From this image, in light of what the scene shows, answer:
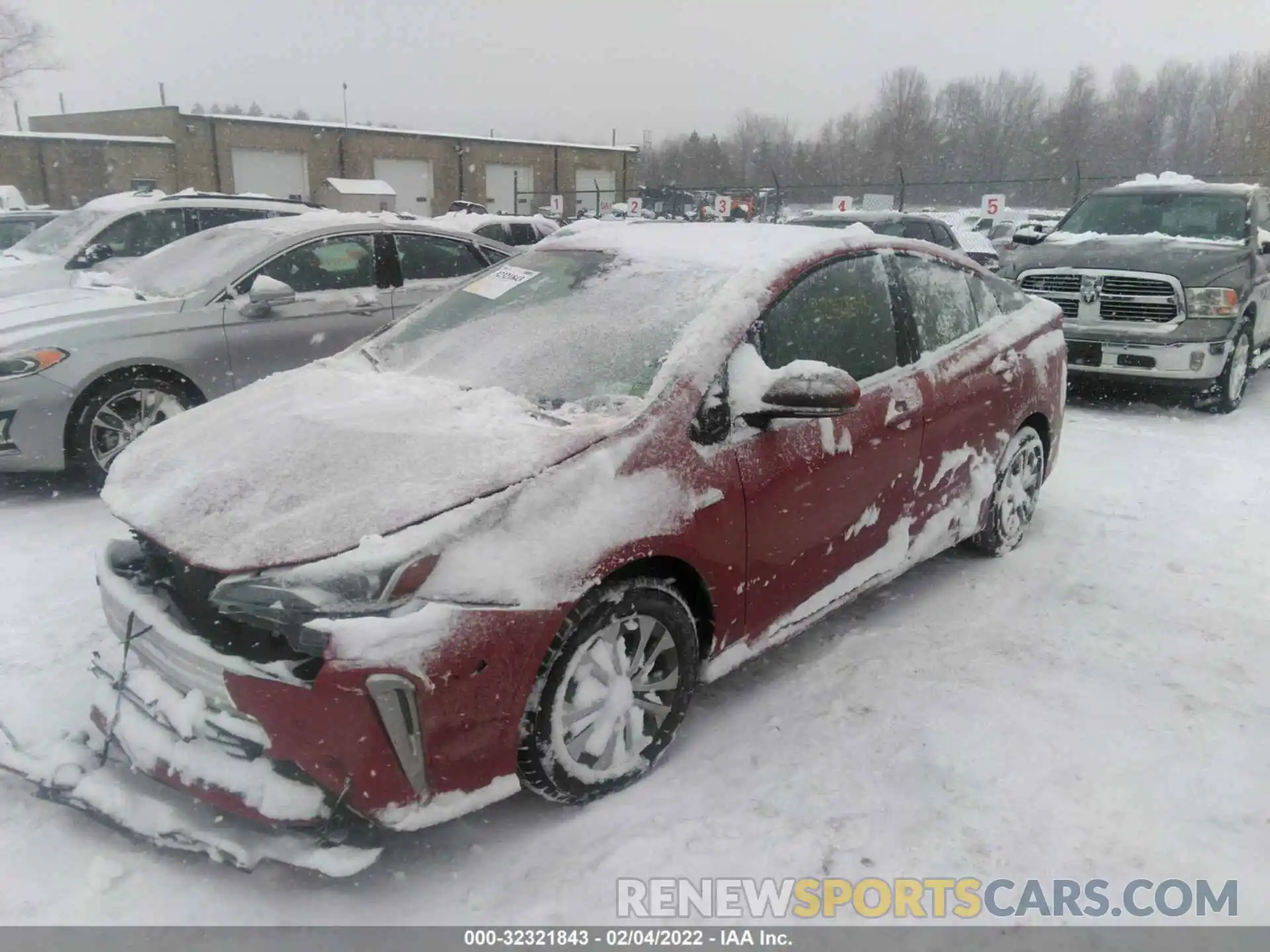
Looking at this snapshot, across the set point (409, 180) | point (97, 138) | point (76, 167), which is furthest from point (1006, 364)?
point (409, 180)

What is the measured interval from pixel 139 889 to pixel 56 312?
421cm

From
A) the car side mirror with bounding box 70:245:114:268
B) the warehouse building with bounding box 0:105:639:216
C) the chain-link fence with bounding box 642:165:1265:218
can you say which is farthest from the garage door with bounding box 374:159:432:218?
the car side mirror with bounding box 70:245:114:268

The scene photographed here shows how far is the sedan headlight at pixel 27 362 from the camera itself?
193 inches

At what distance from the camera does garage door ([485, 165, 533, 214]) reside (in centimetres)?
4412

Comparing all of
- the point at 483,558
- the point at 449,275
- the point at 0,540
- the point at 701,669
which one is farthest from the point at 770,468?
the point at 449,275

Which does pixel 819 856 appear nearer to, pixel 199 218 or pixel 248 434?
pixel 248 434

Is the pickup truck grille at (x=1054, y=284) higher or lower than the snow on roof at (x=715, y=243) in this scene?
lower

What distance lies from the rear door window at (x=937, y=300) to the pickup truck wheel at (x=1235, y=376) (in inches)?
187

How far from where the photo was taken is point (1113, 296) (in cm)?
773

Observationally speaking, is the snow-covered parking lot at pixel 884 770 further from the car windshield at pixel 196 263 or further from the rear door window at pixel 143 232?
the rear door window at pixel 143 232

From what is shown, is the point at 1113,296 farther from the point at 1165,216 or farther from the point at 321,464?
the point at 321,464

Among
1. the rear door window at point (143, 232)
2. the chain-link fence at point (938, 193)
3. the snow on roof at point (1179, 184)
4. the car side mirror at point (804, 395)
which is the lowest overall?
the car side mirror at point (804, 395)

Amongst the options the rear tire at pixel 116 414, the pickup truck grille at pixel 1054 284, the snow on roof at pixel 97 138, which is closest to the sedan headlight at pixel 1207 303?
the pickup truck grille at pixel 1054 284

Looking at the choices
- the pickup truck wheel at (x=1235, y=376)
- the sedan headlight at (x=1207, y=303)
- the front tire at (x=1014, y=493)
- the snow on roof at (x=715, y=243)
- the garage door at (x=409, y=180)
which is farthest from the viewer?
the garage door at (x=409, y=180)
